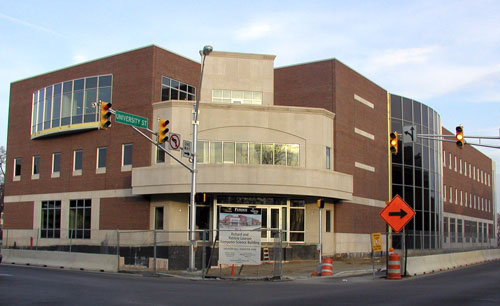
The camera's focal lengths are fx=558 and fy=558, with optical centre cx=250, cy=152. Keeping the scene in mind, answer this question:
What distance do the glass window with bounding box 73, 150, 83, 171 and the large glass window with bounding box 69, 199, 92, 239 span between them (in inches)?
99.2

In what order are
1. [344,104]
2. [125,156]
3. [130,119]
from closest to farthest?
[130,119] < [125,156] < [344,104]

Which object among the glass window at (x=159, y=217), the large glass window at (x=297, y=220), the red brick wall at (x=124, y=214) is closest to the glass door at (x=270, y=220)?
the large glass window at (x=297, y=220)

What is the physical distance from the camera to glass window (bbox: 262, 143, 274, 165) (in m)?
35.3

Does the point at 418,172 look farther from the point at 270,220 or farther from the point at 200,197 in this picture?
the point at 200,197

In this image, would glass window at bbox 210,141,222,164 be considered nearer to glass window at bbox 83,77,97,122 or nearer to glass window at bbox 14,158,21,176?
glass window at bbox 83,77,97,122

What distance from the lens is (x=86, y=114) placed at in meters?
40.2

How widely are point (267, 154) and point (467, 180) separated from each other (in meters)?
46.8

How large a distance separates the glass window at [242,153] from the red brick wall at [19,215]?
764 inches

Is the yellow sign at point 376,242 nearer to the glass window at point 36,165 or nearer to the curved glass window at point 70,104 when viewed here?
the curved glass window at point 70,104

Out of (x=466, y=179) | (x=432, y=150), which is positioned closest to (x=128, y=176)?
(x=432, y=150)

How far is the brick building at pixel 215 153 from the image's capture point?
115 feet

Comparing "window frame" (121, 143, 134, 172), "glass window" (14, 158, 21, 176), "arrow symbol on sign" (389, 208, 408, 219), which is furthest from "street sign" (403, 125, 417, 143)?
"glass window" (14, 158, 21, 176)

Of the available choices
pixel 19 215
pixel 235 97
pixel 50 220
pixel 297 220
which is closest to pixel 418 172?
pixel 297 220

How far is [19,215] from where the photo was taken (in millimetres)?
45312
